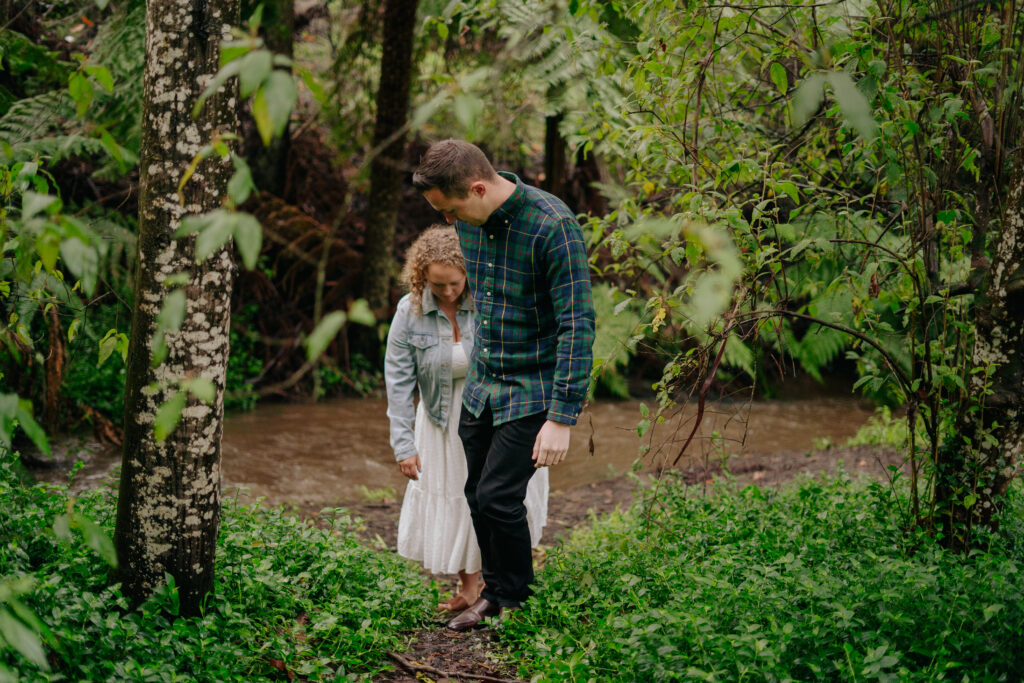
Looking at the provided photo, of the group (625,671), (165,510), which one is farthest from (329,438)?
(625,671)

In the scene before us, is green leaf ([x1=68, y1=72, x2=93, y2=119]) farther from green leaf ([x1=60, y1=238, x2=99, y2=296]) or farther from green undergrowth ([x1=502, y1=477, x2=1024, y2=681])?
green undergrowth ([x1=502, y1=477, x2=1024, y2=681])

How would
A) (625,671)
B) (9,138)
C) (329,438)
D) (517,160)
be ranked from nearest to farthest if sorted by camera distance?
(625,671) → (9,138) → (329,438) → (517,160)

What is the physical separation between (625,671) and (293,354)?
7.34 metres

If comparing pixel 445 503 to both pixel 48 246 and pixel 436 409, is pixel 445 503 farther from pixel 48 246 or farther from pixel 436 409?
pixel 48 246

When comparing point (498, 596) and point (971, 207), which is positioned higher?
point (971, 207)

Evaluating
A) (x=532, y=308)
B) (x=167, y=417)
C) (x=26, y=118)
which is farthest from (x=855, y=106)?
(x=26, y=118)

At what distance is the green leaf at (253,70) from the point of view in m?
1.20

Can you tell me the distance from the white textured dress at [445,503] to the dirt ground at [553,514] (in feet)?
1.08

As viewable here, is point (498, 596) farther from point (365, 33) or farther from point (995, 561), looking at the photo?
point (365, 33)

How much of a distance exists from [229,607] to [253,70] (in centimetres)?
231

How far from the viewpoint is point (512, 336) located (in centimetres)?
341

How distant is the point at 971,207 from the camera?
3.72m

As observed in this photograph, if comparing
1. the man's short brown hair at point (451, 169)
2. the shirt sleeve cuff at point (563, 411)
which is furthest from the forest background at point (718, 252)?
the shirt sleeve cuff at point (563, 411)

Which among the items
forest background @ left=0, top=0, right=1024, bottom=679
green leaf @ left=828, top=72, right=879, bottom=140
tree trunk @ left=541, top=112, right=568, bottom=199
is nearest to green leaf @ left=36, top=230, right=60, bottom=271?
forest background @ left=0, top=0, right=1024, bottom=679
